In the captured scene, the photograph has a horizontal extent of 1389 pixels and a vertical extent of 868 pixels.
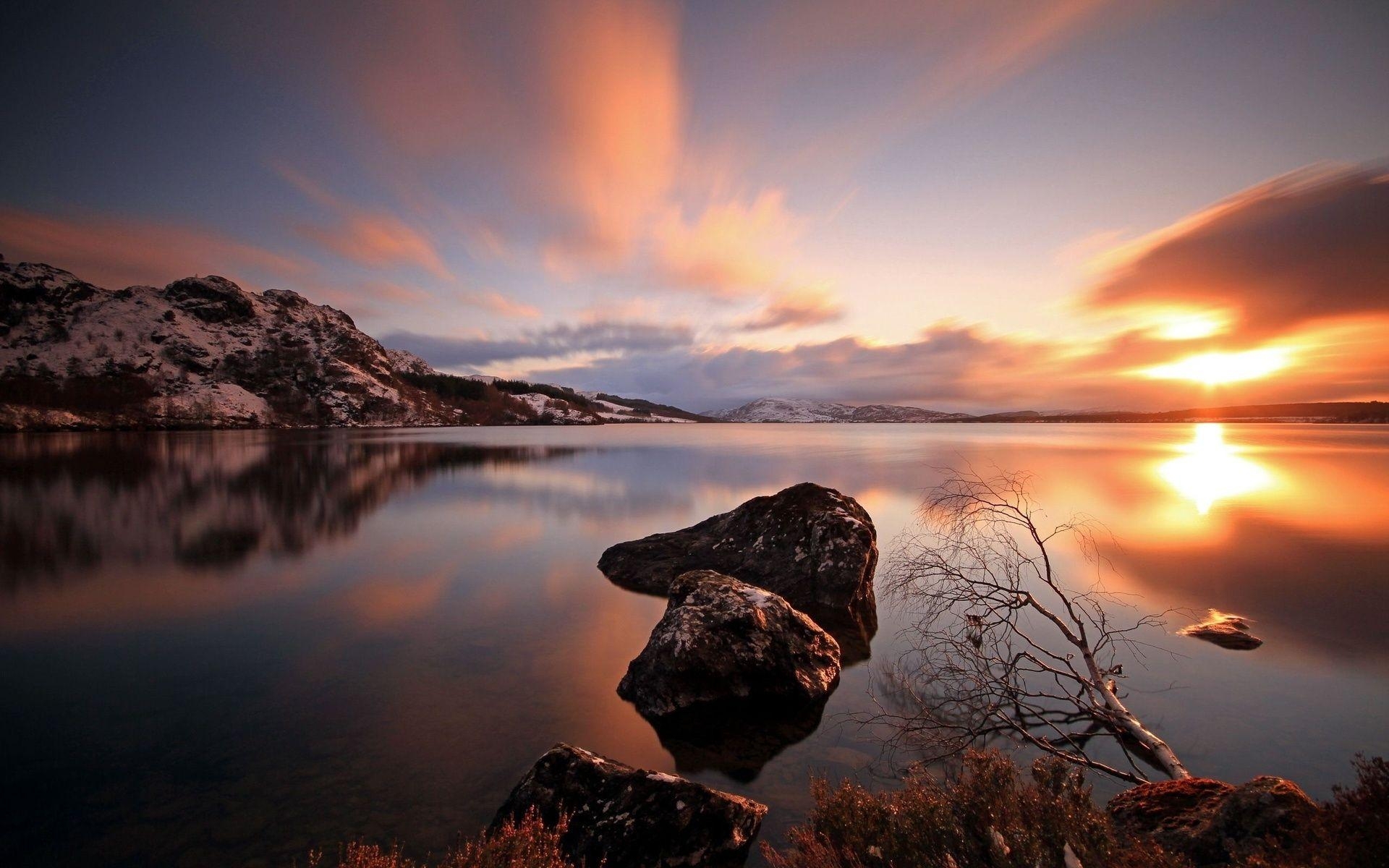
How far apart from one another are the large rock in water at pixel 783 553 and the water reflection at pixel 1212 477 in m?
20.3

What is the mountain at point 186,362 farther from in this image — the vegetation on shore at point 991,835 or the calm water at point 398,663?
the vegetation on shore at point 991,835

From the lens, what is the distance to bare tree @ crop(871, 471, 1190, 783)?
18.6 feet

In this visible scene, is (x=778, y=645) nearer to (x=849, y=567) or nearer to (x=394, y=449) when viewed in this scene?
(x=849, y=567)

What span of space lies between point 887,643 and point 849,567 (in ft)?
6.42

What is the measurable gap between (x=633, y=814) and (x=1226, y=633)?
1161cm

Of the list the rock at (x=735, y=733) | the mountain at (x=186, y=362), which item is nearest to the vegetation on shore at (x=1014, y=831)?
the rock at (x=735, y=733)

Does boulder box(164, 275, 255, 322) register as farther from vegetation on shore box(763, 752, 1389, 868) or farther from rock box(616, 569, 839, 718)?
vegetation on shore box(763, 752, 1389, 868)

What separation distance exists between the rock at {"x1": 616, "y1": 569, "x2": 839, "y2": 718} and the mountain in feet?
428

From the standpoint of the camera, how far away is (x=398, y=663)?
808 centimetres

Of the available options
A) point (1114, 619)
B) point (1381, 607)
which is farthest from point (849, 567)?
point (1381, 607)

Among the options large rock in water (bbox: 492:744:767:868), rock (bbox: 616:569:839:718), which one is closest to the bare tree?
rock (bbox: 616:569:839:718)

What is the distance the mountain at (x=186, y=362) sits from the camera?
103000 mm

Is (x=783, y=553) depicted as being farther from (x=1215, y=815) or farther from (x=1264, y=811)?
(x=1264, y=811)

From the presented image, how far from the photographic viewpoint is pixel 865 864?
11.5 ft
